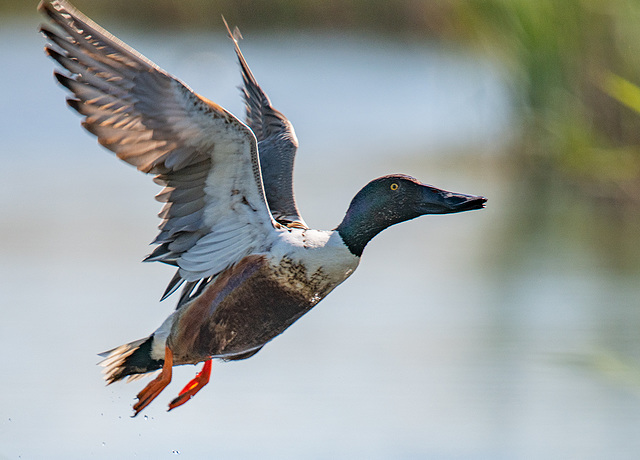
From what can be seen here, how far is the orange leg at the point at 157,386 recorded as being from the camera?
4912 mm

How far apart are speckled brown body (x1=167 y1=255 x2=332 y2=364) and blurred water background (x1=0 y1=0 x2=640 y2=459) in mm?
1034

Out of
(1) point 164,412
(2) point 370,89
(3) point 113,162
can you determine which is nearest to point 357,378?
(1) point 164,412

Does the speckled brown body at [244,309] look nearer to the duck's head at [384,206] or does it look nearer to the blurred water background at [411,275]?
the duck's head at [384,206]

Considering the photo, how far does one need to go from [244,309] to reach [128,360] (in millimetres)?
712

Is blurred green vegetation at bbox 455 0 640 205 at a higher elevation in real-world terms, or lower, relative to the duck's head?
higher

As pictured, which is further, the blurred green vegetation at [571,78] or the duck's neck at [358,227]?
the blurred green vegetation at [571,78]

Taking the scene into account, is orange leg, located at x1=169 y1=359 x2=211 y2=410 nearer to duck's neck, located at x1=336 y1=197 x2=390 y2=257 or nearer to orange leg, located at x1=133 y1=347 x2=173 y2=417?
orange leg, located at x1=133 y1=347 x2=173 y2=417

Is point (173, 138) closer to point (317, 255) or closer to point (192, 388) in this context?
point (317, 255)

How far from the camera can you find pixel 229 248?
4809 mm

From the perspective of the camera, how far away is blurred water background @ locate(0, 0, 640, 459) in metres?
6.10

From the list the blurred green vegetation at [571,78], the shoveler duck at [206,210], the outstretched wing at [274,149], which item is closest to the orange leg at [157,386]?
the shoveler duck at [206,210]

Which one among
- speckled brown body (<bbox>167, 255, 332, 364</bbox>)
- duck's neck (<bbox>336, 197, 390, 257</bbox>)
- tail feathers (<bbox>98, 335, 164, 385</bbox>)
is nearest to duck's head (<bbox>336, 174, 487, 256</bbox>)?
duck's neck (<bbox>336, 197, 390, 257</bbox>)

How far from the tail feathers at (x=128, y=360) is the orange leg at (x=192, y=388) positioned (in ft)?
0.56

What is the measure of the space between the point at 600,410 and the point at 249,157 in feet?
9.57
